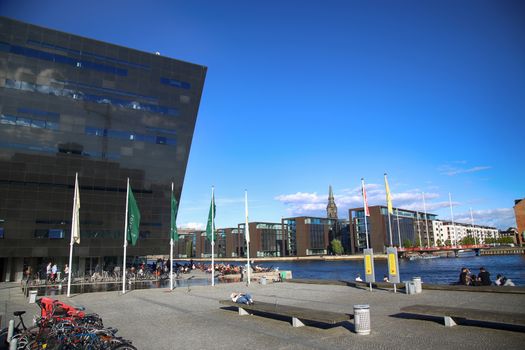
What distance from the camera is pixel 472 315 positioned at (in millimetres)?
12477

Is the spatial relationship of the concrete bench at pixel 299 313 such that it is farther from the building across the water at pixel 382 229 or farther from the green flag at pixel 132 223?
the building across the water at pixel 382 229

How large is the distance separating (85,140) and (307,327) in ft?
161

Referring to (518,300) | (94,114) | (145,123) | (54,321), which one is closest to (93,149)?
(94,114)

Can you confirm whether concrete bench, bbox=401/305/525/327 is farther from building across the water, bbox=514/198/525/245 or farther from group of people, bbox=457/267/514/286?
building across the water, bbox=514/198/525/245

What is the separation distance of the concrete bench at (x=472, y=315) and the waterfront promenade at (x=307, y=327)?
0.43 metres

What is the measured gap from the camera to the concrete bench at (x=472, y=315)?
11.4 metres

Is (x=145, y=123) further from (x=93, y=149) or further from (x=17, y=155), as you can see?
(x=17, y=155)

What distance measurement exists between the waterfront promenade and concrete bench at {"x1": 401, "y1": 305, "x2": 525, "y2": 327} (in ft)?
1.42

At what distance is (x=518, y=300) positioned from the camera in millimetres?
17938

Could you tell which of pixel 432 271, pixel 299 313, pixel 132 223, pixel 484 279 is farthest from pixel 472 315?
pixel 432 271

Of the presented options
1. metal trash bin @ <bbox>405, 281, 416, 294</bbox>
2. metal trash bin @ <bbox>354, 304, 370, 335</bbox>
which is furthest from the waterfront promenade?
metal trash bin @ <bbox>405, 281, 416, 294</bbox>

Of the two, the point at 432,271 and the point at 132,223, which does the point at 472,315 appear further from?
the point at 432,271

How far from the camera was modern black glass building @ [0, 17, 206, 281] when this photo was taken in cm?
4912

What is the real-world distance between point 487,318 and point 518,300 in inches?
312
